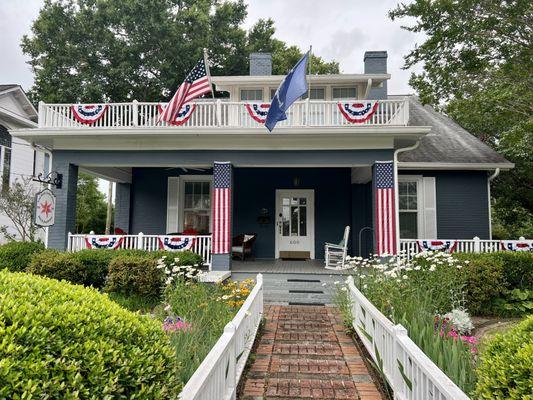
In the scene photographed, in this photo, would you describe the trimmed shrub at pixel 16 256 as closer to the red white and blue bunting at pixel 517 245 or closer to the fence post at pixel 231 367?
the fence post at pixel 231 367

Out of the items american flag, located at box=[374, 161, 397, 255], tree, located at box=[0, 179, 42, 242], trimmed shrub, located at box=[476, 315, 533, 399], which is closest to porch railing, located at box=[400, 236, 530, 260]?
american flag, located at box=[374, 161, 397, 255]

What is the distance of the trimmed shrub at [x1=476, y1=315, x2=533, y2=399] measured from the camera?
1.61 meters

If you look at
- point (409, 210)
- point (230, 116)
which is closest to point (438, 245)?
point (409, 210)

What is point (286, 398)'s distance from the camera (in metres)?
3.03

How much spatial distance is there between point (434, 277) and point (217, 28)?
22413 mm

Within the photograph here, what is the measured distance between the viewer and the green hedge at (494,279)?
5598 mm

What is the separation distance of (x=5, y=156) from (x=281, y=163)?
11.4m

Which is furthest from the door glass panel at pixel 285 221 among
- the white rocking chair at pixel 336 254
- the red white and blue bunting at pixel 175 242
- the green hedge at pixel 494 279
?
the green hedge at pixel 494 279

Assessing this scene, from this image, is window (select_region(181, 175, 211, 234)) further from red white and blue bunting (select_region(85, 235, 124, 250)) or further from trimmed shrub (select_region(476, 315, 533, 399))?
trimmed shrub (select_region(476, 315, 533, 399))

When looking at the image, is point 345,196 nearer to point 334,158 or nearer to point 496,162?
point 334,158

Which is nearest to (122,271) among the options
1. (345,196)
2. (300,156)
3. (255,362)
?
(255,362)

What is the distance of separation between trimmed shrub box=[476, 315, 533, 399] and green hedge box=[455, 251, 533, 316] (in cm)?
361

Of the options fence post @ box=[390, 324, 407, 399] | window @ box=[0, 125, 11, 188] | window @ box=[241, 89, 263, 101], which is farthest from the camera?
window @ box=[0, 125, 11, 188]

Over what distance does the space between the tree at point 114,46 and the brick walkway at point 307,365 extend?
1968 cm
